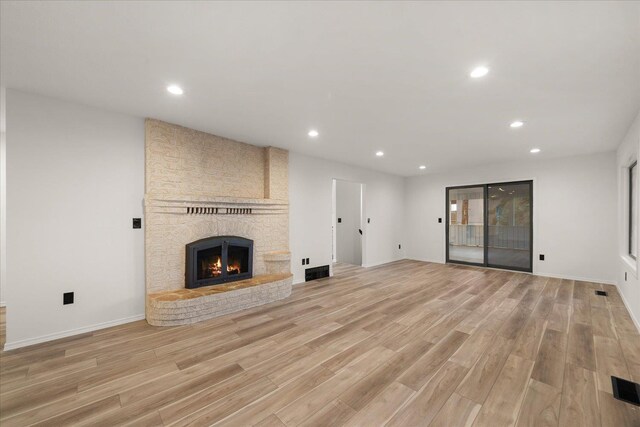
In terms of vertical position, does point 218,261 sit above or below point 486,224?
below

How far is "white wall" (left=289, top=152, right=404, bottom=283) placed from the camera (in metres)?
5.05

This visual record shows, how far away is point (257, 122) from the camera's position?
344 cm

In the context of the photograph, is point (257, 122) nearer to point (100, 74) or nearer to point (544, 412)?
point (100, 74)

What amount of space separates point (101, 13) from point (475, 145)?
5.05m

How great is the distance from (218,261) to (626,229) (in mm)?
6679

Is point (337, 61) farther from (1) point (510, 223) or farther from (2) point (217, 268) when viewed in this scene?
(1) point (510, 223)

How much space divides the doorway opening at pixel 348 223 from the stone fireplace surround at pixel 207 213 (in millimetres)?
2774

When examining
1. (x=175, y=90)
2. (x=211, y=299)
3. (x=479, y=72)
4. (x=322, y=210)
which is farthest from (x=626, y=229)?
(x=175, y=90)

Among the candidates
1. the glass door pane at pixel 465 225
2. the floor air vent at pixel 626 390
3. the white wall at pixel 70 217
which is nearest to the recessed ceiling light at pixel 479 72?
the floor air vent at pixel 626 390

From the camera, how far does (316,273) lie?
5359mm

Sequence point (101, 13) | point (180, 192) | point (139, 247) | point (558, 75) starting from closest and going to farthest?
point (101, 13), point (558, 75), point (139, 247), point (180, 192)

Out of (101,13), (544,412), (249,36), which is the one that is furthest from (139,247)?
(544,412)

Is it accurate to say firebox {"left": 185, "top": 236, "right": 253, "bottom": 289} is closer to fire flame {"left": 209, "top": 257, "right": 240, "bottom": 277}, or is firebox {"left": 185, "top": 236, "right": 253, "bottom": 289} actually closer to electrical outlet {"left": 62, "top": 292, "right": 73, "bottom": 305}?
fire flame {"left": 209, "top": 257, "right": 240, "bottom": 277}

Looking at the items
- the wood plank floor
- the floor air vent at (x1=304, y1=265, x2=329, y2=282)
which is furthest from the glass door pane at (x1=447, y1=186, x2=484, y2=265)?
the floor air vent at (x1=304, y1=265, x2=329, y2=282)
